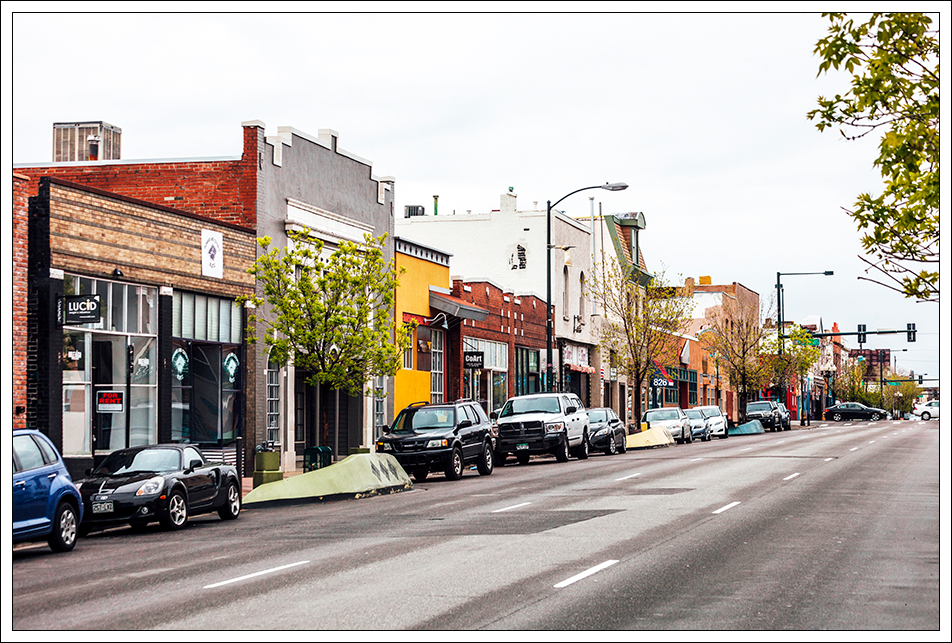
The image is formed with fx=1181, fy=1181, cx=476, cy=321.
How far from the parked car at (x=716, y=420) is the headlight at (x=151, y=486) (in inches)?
1677

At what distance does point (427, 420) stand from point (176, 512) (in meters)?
10.9

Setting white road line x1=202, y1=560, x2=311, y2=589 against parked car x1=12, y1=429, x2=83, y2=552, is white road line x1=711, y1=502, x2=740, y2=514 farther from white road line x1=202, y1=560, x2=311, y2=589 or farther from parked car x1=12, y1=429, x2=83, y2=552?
parked car x1=12, y1=429, x2=83, y2=552

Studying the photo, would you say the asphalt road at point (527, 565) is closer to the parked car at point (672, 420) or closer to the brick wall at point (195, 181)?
the brick wall at point (195, 181)

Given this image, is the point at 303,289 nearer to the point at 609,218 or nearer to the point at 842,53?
the point at 842,53

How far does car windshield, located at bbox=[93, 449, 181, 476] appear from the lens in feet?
58.6

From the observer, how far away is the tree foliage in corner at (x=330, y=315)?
26.4 meters

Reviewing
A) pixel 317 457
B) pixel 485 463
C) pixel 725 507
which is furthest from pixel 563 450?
pixel 725 507

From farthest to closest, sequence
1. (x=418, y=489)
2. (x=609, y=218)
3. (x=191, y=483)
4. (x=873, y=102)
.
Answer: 1. (x=609, y=218)
2. (x=418, y=489)
3. (x=191, y=483)
4. (x=873, y=102)

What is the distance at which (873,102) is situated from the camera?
12430mm

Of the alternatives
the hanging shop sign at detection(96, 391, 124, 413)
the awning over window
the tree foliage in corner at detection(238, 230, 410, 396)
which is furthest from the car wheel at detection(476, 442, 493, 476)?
the awning over window

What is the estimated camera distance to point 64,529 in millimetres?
15180

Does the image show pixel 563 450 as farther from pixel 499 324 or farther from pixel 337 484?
pixel 499 324
